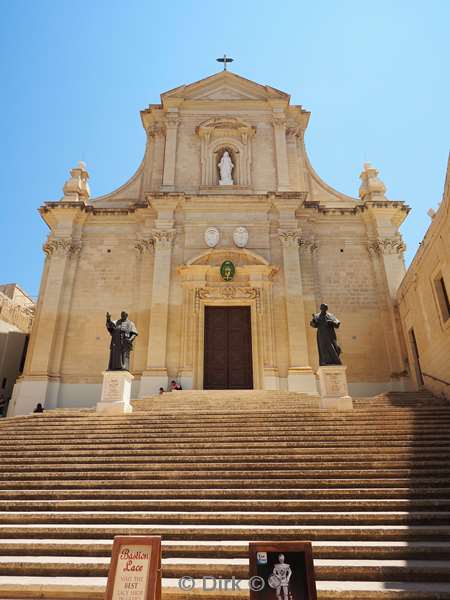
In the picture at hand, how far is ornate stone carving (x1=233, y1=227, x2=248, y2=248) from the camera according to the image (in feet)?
55.3

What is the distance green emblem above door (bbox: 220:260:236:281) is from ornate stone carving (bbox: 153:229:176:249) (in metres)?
2.59

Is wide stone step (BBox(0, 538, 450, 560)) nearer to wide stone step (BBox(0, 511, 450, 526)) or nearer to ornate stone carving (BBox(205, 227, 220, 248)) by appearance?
wide stone step (BBox(0, 511, 450, 526))

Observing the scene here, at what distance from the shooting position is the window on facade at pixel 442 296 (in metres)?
11.5

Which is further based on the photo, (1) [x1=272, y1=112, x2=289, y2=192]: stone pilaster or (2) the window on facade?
(1) [x1=272, y1=112, x2=289, y2=192]: stone pilaster

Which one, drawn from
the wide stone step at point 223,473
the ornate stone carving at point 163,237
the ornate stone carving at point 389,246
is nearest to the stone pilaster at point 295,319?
the ornate stone carving at point 389,246

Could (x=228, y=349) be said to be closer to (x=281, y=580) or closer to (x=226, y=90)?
(x=281, y=580)

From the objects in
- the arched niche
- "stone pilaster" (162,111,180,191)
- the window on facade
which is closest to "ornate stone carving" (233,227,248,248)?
the arched niche

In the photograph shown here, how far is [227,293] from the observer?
53.4 ft

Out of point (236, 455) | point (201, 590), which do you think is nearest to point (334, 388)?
point (236, 455)

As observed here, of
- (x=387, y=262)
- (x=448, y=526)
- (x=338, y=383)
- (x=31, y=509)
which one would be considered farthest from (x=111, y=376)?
(x=387, y=262)

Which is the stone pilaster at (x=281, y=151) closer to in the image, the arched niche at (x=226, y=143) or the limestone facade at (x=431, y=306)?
→ the arched niche at (x=226, y=143)

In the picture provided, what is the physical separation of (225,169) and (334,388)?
502 inches

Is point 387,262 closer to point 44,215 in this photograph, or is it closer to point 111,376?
point 111,376

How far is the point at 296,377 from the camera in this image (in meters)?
14.6
